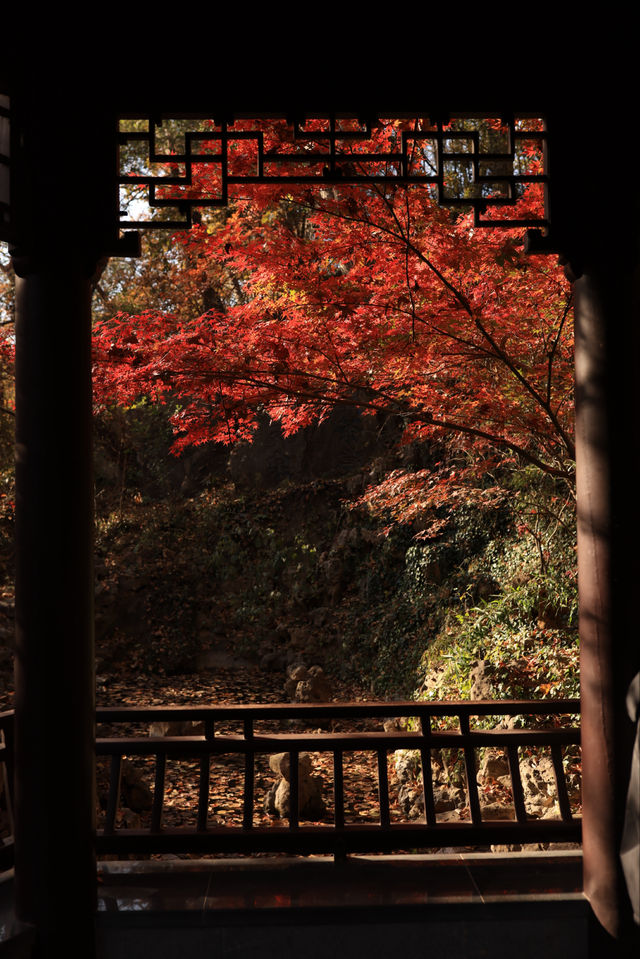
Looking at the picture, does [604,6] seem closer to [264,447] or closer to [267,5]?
[267,5]

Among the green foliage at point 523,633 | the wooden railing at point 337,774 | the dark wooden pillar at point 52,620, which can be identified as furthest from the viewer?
the green foliage at point 523,633

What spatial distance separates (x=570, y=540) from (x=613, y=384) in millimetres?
4945

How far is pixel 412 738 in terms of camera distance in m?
3.64

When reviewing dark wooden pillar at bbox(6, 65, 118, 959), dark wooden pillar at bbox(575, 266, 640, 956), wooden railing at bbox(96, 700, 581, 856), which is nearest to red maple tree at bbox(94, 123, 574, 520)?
dark wooden pillar at bbox(6, 65, 118, 959)

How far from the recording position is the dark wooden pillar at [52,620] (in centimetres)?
254

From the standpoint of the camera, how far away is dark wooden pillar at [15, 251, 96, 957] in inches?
99.9

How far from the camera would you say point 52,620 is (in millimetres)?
2572

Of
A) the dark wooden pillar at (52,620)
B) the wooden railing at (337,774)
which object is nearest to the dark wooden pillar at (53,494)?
the dark wooden pillar at (52,620)

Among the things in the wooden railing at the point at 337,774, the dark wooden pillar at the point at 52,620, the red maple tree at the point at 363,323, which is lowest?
the wooden railing at the point at 337,774

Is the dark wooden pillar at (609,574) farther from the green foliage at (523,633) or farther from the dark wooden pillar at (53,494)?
the green foliage at (523,633)

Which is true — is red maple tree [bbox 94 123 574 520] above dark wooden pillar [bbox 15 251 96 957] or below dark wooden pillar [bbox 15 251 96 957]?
above

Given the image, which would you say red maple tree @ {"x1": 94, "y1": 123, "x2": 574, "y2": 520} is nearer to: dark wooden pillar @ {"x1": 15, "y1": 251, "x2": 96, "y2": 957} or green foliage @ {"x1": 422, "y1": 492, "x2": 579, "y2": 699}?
dark wooden pillar @ {"x1": 15, "y1": 251, "x2": 96, "y2": 957}

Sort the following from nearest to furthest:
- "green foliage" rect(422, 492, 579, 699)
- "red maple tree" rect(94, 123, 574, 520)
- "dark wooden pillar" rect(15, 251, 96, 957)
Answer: "dark wooden pillar" rect(15, 251, 96, 957), "red maple tree" rect(94, 123, 574, 520), "green foliage" rect(422, 492, 579, 699)

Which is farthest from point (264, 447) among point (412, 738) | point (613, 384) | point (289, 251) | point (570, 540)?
point (613, 384)
